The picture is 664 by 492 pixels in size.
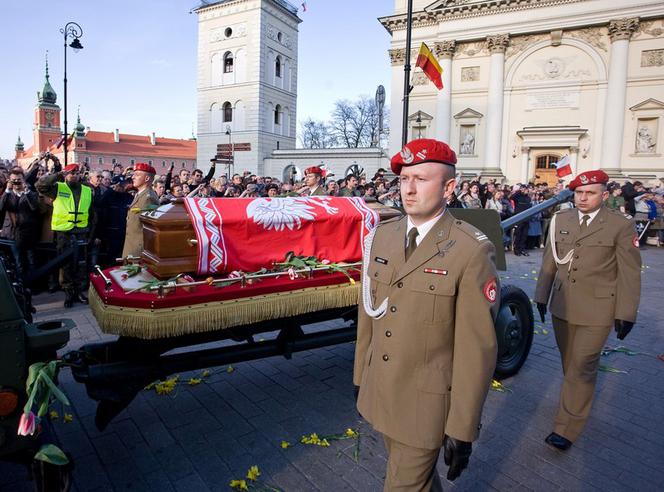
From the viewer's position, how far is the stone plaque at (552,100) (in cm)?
2588

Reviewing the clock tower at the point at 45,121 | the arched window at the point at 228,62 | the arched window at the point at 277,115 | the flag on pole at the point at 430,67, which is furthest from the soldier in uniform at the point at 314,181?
the clock tower at the point at 45,121

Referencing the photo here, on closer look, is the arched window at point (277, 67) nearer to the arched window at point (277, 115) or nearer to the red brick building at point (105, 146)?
the arched window at point (277, 115)

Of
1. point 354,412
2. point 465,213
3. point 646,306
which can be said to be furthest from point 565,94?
point 354,412

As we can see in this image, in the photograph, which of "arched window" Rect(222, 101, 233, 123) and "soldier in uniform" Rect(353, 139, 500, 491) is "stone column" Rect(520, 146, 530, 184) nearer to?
"soldier in uniform" Rect(353, 139, 500, 491)

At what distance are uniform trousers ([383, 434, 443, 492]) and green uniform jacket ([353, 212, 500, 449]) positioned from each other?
0.05 meters

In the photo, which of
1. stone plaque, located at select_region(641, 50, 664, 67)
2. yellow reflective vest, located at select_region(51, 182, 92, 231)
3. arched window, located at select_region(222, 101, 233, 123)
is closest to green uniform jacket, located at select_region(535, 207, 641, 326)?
yellow reflective vest, located at select_region(51, 182, 92, 231)

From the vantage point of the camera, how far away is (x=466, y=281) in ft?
6.05

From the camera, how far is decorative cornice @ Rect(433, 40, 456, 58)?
2791 centimetres

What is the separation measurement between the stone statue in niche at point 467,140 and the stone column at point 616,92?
6.96 meters

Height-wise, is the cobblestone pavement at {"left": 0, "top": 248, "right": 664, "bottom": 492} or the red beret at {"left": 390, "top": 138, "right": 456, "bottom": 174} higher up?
the red beret at {"left": 390, "top": 138, "right": 456, "bottom": 174}

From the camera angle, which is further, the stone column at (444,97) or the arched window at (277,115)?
the arched window at (277,115)

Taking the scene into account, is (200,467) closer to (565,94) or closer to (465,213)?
(465,213)

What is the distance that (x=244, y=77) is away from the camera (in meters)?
44.2

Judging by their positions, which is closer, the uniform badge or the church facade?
the uniform badge
